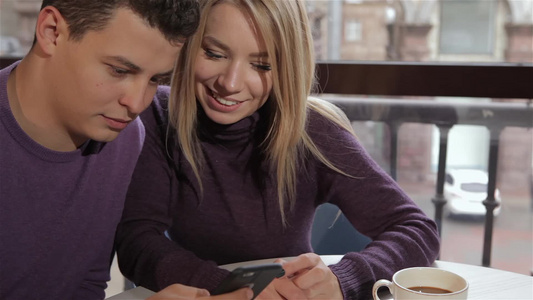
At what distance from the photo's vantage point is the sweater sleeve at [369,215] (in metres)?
1.16

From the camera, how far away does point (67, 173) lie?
1232 mm

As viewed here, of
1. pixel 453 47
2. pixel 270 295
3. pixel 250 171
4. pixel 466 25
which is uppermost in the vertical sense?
pixel 466 25

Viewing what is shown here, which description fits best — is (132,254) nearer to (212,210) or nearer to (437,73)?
(212,210)

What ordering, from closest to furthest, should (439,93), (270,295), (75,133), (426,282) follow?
(426,282), (270,295), (75,133), (439,93)

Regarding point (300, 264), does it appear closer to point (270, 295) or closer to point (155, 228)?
point (270, 295)

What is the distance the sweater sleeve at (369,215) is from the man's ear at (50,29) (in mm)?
559

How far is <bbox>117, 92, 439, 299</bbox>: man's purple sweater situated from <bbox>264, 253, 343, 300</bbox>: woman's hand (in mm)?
221

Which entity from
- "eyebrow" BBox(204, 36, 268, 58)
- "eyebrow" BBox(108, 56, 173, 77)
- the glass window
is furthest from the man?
the glass window

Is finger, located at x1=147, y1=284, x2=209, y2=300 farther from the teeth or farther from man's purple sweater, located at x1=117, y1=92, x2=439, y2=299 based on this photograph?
the teeth

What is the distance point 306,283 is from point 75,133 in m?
0.48

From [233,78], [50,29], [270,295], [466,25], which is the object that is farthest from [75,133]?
[466,25]

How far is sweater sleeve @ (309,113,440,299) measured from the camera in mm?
1156

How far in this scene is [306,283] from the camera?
1.09m

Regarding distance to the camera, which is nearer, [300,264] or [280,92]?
[300,264]
